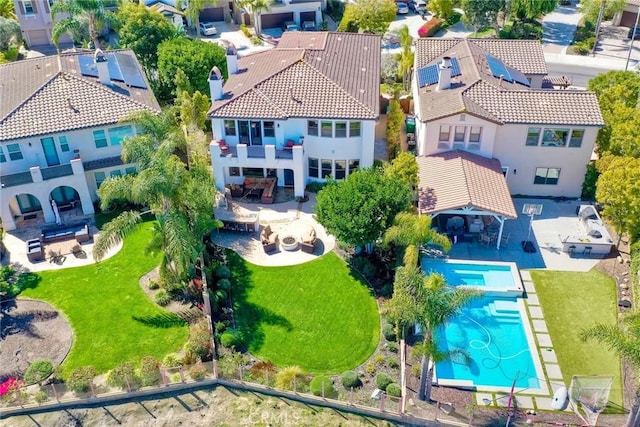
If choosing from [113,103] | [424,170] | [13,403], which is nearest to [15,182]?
[113,103]

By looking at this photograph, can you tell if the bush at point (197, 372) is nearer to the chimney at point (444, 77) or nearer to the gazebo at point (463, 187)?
the gazebo at point (463, 187)

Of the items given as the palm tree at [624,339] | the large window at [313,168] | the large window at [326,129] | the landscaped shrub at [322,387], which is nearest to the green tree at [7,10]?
the large window at [313,168]

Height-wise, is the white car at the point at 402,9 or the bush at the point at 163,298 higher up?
the white car at the point at 402,9

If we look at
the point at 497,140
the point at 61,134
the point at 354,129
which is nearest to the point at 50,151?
the point at 61,134

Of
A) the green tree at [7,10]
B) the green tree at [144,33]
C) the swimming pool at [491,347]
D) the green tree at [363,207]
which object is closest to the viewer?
the swimming pool at [491,347]

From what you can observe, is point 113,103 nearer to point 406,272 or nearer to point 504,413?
point 406,272

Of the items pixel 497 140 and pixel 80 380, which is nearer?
pixel 80 380

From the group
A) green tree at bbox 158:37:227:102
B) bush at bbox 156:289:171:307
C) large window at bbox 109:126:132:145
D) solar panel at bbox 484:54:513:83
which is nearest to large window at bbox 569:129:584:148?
solar panel at bbox 484:54:513:83

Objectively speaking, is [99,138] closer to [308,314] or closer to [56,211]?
[56,211]
